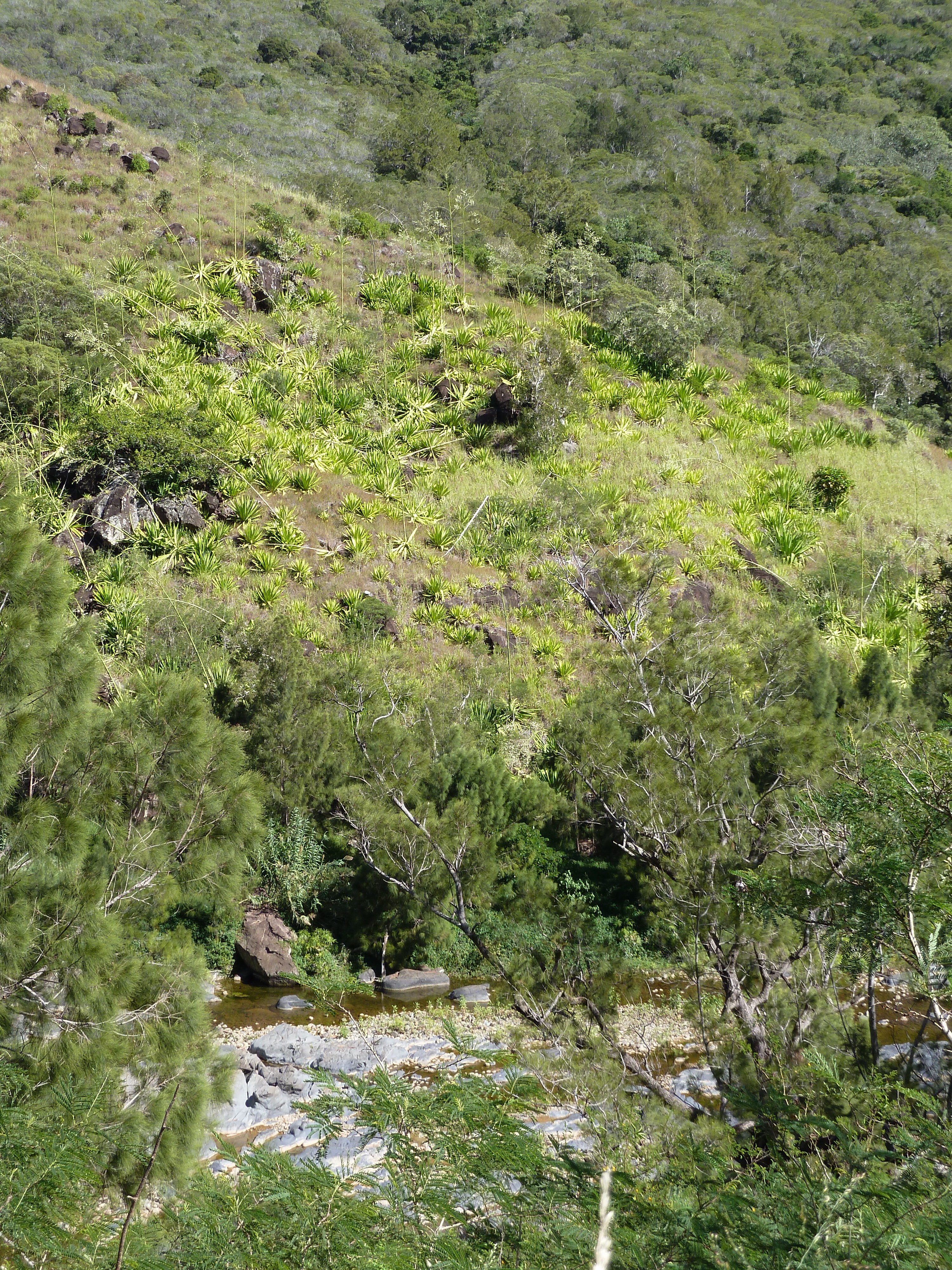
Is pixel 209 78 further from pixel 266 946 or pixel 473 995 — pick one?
pixel 473 995

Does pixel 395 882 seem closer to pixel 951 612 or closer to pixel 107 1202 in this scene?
pixel 107 1202

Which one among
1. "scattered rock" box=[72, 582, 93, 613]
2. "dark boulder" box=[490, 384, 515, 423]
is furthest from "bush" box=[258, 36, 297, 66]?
"scattered rock" box=[72, 582, 93, 613]

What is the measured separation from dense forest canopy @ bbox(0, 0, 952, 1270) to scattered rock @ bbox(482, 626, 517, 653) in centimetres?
5

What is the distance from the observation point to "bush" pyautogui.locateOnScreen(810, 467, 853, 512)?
17.9 meters

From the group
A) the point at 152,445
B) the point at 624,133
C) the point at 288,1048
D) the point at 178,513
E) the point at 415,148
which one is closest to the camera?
the point at 288,1048

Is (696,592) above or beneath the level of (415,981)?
above

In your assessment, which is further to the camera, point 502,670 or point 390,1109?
point 502,670

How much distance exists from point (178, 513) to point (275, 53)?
52.0m

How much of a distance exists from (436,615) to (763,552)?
6.75 meters

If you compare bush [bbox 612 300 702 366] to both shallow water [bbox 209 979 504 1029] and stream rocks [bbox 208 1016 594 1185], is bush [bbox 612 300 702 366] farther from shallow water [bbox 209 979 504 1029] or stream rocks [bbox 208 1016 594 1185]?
stream rocks [bbox 208 1016 594 1185]

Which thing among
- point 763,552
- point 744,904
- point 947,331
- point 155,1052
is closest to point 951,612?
point 763,552

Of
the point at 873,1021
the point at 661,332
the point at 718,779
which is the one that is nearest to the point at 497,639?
the point at 718,779

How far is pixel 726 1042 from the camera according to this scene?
4.25 meters

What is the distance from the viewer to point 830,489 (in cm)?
1791
